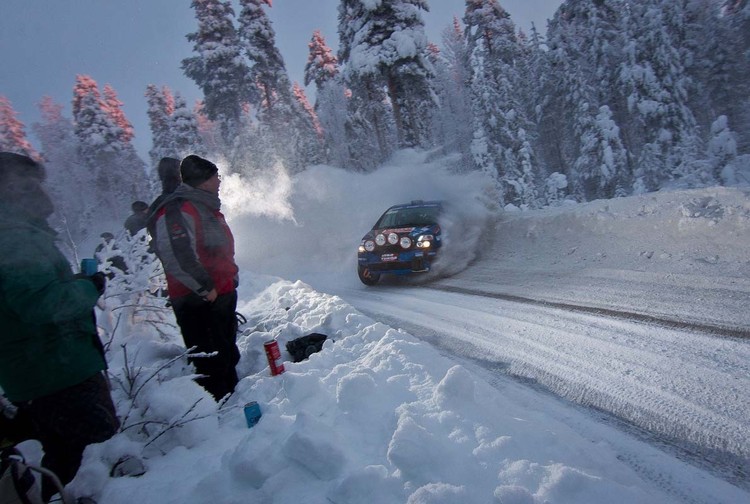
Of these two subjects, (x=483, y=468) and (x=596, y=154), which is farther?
(x=596, y=154)

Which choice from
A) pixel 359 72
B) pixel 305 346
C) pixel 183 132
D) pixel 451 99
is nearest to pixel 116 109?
pixel 183 132

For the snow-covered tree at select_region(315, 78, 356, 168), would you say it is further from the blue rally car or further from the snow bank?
the snow bank

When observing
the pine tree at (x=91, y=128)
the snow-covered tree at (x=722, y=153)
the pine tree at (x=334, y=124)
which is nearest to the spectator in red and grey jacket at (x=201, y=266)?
the snow-covered tree at (x=722, y=153)

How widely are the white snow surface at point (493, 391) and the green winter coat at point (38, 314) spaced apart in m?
0.48

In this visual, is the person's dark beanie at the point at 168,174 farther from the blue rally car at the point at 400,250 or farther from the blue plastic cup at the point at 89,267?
the blue rally car at the point at 400,250

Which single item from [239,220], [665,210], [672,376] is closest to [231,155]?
[239,220]

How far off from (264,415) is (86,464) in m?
0.99

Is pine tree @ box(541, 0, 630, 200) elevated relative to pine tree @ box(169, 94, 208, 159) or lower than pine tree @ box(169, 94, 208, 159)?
lower

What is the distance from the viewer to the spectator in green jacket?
5.80ft

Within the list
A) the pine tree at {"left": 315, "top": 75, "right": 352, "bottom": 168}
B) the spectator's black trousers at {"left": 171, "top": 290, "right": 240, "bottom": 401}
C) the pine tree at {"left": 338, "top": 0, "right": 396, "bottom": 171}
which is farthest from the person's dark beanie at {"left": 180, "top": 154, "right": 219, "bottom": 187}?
the pine tree at {"left": 315, "top": 75, "right": 352, "bottom": 168}

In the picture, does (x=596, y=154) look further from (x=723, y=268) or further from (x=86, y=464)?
(x=86, y=464)

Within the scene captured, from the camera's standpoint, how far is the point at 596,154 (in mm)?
21938

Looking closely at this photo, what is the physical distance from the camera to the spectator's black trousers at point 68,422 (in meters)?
1.97

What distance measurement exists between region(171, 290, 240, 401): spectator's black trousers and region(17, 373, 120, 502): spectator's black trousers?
1254 mm
